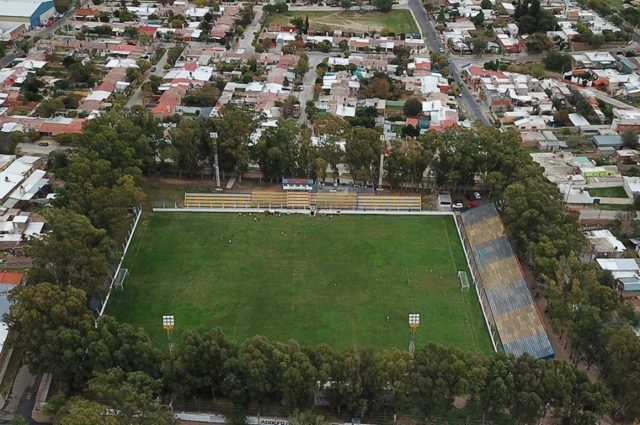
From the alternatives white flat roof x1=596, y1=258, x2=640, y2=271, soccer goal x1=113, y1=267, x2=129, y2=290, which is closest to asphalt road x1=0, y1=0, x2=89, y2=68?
soccer goal x1=113, y1=267, x2=129, y2=290

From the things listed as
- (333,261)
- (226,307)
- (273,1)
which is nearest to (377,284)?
(333,261)

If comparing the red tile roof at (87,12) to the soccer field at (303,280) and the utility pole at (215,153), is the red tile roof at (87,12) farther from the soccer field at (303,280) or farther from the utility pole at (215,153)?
the soccer field at (303,280)

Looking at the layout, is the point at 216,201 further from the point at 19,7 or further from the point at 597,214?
the point at 19,7

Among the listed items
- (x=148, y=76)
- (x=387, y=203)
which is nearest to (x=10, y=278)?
(x=387, y=203)

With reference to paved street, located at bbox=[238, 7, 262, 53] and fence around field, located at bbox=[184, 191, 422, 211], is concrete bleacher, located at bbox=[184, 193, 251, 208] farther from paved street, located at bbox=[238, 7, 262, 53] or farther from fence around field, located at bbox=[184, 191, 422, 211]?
paved street, located at bbox=[238, 7, 262, 53]

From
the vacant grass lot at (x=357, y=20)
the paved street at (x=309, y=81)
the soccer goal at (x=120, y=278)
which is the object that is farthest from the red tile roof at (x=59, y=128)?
the vacant grass lot at (x=357, y=20)
